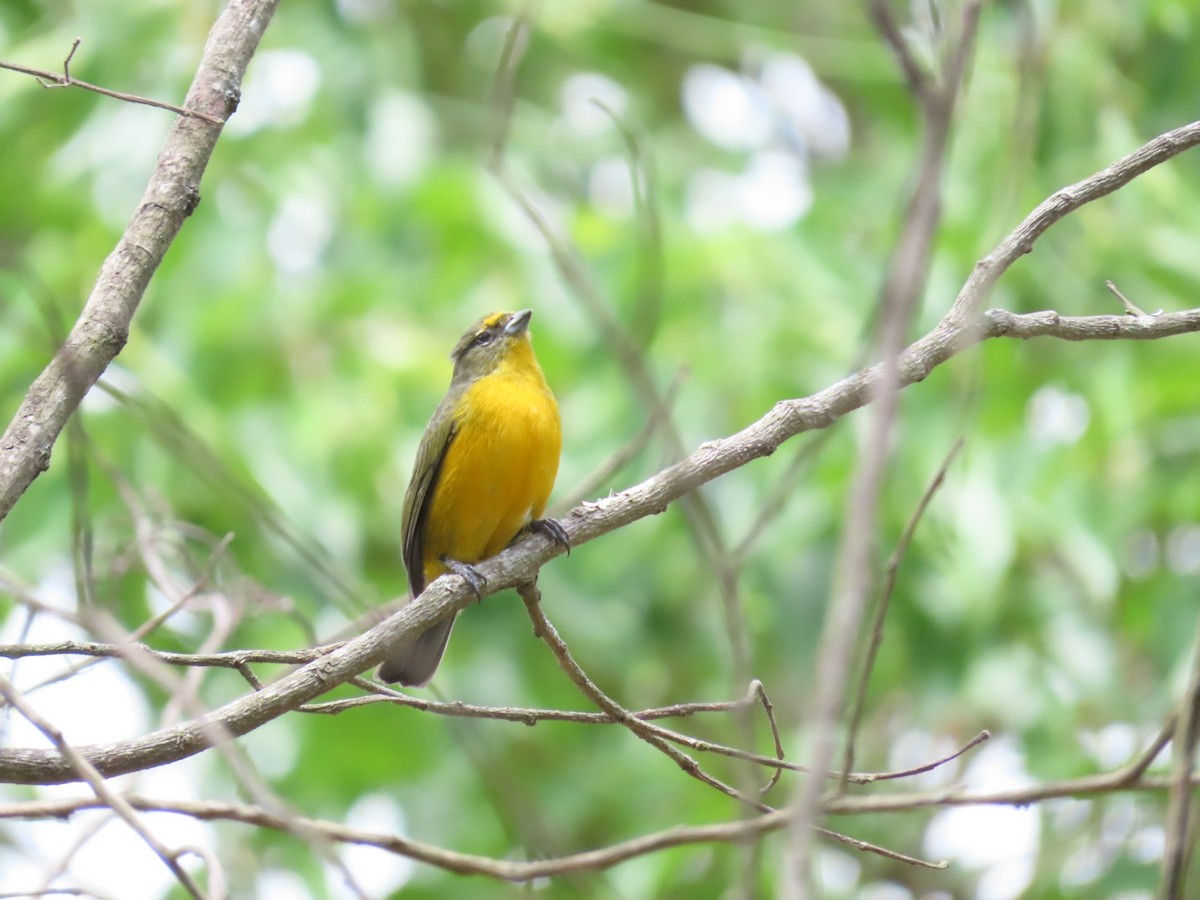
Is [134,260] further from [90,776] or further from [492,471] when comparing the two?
[492,471]

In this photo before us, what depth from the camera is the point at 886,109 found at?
8.63 meters

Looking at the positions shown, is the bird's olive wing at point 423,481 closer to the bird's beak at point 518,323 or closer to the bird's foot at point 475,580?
the bird's beak at point 518,323

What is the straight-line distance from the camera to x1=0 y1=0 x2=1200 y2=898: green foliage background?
5543 millimetres

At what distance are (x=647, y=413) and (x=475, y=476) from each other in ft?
2.24

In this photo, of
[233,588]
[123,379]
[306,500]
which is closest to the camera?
[123,379]

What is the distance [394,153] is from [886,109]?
355 centimetres

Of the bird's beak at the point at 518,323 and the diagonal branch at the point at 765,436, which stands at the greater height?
the bird's beak at the point at 518,323

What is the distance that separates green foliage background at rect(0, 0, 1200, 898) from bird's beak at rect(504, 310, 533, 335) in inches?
14.8

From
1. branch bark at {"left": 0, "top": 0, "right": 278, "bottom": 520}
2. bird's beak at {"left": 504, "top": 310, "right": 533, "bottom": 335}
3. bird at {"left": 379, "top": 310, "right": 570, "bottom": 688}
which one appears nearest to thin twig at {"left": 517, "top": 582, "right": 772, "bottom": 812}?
branch bark at {"left": 0, "top": 0, "right": 278, "bottom": 520}

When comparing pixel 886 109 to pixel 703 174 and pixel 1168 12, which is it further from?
pixel 1168 12

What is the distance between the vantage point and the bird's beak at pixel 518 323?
588cm

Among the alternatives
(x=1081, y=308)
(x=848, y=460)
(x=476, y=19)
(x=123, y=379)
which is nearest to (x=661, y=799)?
(x=848, y=460)

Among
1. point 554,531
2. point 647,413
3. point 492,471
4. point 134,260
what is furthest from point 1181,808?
point 492,471

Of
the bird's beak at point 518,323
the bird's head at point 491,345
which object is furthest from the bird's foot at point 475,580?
the bird's beak at point 518,323
